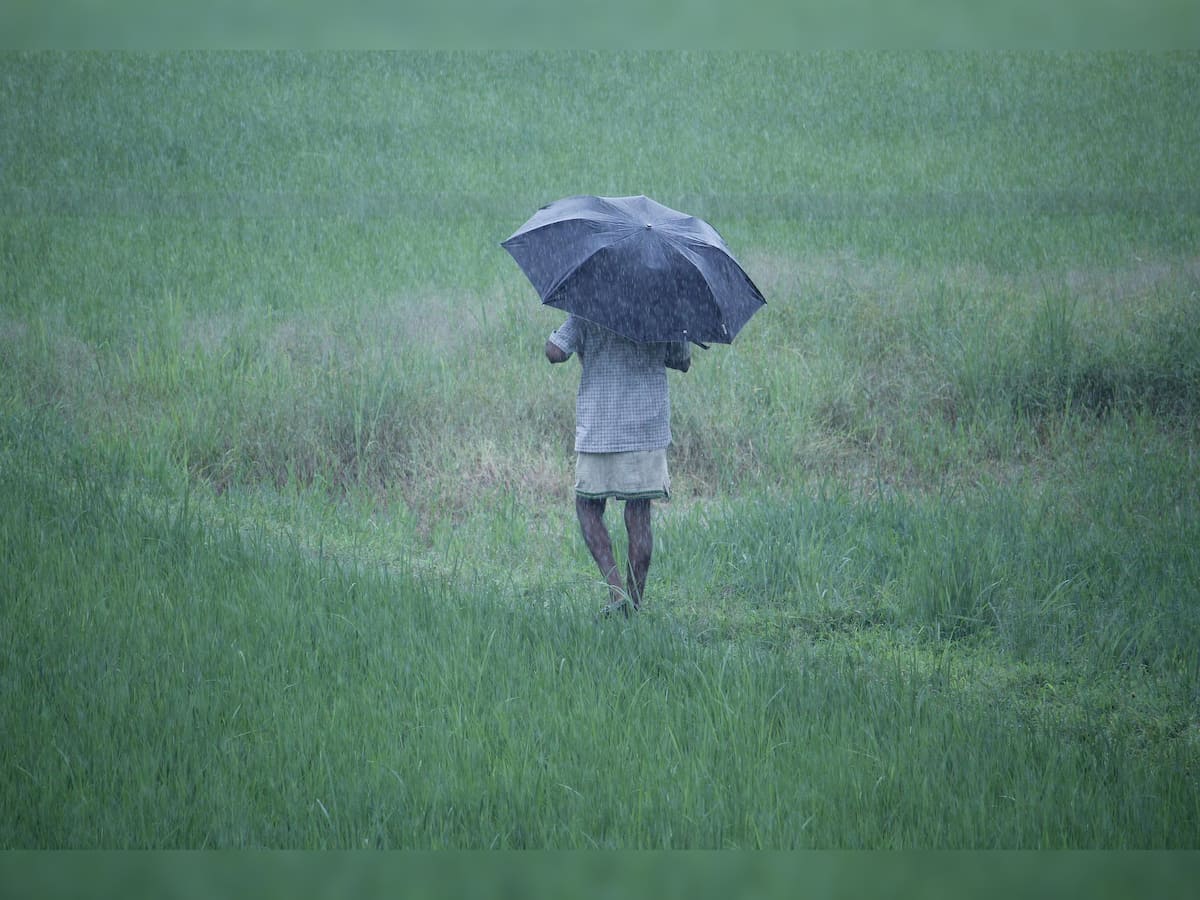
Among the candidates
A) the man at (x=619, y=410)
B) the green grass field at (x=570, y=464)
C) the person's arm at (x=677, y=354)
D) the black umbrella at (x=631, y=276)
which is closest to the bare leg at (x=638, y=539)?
the man at (x=619, y=410)

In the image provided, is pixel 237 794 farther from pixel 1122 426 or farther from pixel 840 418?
pixel 1122 426

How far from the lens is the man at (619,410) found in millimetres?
3678

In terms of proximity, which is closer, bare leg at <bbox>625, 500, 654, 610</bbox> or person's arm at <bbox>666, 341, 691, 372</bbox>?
person's arm at <bbox>666, 341, 691, 372</bbox>

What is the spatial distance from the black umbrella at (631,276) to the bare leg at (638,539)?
683 millimetres

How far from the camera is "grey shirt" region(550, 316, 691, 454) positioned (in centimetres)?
368

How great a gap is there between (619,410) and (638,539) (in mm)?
520

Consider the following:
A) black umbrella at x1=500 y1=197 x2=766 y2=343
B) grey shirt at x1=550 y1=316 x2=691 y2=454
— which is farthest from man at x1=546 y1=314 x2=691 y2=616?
black umbrella at x1=500 y1=197 x2=766 y2=343

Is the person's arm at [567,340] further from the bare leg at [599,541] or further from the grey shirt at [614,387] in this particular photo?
the bare leg at [599,541]

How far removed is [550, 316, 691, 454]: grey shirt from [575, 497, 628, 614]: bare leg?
26 cm

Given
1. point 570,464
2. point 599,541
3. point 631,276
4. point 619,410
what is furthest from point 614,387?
point 570,464

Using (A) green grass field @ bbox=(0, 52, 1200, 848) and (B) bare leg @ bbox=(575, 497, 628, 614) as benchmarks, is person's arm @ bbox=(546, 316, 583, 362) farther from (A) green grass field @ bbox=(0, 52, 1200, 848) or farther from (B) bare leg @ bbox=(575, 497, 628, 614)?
(A) green grass field @ bbox=(0, 52, 1200, 848)

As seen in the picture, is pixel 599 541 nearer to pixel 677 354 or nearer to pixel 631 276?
pixel 677 354

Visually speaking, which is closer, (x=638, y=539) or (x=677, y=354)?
(x=677, y=354)

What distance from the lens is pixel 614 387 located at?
145 inches
